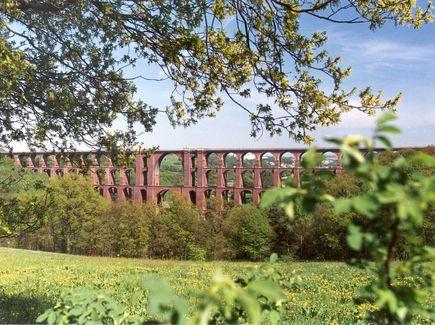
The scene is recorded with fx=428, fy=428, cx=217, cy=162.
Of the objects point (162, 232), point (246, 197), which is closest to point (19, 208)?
point (162, 232)

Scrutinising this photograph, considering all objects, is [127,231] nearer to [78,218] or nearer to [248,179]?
[78,218]

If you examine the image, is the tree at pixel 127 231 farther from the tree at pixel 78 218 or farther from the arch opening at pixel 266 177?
the arch opening at pixel 266 177

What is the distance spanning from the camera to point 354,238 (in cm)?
84

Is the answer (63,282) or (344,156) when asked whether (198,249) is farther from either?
(344,156)

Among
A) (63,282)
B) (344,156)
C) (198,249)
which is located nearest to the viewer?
(344,156)

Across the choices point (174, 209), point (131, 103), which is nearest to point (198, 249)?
point (174, 209)

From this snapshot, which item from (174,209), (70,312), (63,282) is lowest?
(174,209)

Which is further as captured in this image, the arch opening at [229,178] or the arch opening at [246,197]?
the arch opening at [229,178]

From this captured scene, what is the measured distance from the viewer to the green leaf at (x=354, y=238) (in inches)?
32.8

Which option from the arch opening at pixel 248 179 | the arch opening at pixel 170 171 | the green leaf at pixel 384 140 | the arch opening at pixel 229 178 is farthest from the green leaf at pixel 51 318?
the arch opening at pixel 170 171

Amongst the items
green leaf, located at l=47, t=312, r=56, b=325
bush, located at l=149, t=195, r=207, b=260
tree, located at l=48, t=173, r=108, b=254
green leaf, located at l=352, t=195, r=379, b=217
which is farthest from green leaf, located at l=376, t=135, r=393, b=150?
bush, located at l=149, t=195, r=207, b=260

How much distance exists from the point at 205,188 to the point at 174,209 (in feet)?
54.2

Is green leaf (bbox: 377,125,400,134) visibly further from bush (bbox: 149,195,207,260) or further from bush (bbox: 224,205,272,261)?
bush (bbox: 149,195,207,260)

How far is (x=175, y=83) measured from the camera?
575 cm
